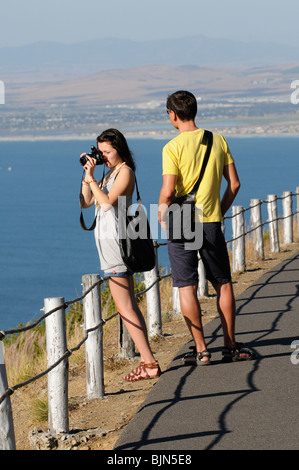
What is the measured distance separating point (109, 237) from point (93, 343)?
0.90 m

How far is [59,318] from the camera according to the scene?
584cm

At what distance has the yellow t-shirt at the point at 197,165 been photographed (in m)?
6.38

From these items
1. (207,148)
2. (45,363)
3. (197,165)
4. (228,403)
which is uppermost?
(207,148)

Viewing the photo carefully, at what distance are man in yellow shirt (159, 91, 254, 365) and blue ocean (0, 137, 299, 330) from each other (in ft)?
138

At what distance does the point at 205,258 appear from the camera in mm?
6750

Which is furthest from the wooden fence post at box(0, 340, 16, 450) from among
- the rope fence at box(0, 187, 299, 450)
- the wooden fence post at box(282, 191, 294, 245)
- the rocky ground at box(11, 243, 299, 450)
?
the wooden fence post at box(282, 191, 294, 245)

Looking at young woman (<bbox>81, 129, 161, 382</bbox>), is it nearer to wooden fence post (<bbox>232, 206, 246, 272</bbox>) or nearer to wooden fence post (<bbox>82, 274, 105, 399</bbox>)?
wooden fence post (<bbox>82, 274, 105, 399</bbox>)

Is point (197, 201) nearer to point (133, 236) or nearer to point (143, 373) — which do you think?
point (133, 236)

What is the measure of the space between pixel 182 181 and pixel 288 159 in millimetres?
185701

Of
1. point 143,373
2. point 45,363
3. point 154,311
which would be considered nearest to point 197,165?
point 143,373

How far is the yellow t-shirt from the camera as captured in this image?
6.38 m
